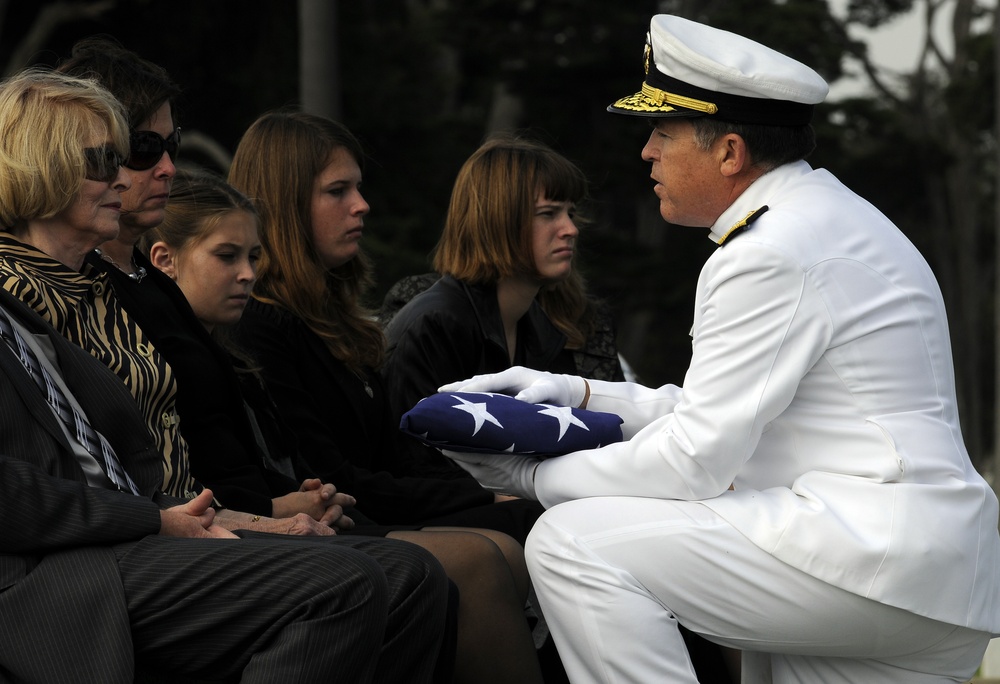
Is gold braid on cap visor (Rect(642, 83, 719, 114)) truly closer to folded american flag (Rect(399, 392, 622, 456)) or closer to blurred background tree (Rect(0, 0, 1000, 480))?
folded american flag (Rect(399, 392, 622, 456))

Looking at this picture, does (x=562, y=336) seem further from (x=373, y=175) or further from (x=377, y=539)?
(x=373, y=175)

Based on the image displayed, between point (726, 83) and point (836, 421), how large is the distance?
2.59ft

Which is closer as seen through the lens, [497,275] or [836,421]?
[836,421]

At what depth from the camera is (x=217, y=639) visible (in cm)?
268

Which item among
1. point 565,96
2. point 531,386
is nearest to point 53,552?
point 531,386

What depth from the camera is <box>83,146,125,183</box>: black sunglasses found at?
3.10 meters

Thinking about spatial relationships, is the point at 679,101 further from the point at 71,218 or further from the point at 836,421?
the point at 71,218

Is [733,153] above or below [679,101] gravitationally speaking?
below

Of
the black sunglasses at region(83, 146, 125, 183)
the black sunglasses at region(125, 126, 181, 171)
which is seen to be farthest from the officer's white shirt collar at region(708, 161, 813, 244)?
the black sunglasses at region(125, 126, 181, 171)

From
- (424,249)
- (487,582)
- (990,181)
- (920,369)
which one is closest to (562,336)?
(487,582)

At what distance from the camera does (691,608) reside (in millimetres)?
2998

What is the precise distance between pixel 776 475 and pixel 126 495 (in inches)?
55.5

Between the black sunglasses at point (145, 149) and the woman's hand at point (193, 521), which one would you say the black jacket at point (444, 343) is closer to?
the black sunglasses at point (145, 149)

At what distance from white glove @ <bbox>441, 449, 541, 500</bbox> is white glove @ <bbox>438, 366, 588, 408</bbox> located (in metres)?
0.15
